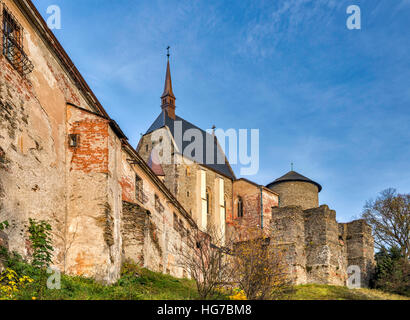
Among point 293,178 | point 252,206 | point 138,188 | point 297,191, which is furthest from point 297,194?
point 138,188

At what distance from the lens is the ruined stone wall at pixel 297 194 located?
47000 millimetres

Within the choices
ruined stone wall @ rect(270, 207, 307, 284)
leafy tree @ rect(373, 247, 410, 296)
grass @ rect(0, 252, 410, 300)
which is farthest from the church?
leafy tree @ rect(373, 247, 410, 296)

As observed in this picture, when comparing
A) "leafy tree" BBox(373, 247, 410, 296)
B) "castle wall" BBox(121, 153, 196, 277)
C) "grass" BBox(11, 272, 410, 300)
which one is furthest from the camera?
"leafy tree" BBox(373, 247, 410, 296)

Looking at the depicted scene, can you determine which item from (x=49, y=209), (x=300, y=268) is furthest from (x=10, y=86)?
(x=300, y=268)

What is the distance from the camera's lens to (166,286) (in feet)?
51.1

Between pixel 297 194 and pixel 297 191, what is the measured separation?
11.7 inches

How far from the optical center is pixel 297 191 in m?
47.3

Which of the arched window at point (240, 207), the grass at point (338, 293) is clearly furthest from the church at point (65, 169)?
the arched window at point (240, 207)

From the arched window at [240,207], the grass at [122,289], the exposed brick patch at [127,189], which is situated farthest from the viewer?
the arched window at [240,207]

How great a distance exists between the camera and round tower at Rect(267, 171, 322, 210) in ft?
154

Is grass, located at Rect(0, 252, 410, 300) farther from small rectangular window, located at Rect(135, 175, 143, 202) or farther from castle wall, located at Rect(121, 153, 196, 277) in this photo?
small rectangular window, located at Rect(135, 175, 143, 202)

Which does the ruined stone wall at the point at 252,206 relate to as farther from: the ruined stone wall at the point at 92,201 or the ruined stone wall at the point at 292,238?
the ruined stone wall at the point at 92,201
